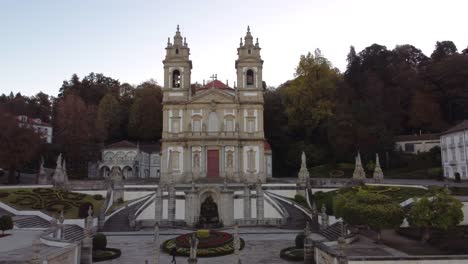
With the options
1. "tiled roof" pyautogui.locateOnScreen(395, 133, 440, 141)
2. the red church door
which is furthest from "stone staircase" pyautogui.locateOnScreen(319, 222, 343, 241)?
"tiled roof" pyautogui.locateOnScreen(395, 133, 440, 141)

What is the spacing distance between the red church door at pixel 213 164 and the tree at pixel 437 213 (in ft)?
91.8

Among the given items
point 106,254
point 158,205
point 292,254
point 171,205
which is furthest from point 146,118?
point 292,254

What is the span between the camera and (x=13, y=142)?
45.6 m

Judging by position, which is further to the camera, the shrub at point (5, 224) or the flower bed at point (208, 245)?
the shrub at point (5, 224)

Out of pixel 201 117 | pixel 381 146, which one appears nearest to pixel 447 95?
pixel 381 146

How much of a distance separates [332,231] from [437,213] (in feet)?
29.2

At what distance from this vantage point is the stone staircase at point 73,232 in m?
28.2

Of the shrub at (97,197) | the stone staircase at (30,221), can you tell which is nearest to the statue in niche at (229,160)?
the shrub at (97,197)

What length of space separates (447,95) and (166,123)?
132ft

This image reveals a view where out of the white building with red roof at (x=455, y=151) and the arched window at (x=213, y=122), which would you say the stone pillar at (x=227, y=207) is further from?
the white building with red roof at (x=455, y=151)

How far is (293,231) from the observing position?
34.6m

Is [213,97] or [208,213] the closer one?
[208,213]

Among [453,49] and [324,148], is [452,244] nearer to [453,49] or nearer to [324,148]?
[324,148]

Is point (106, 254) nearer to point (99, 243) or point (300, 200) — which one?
point (99, 243)
